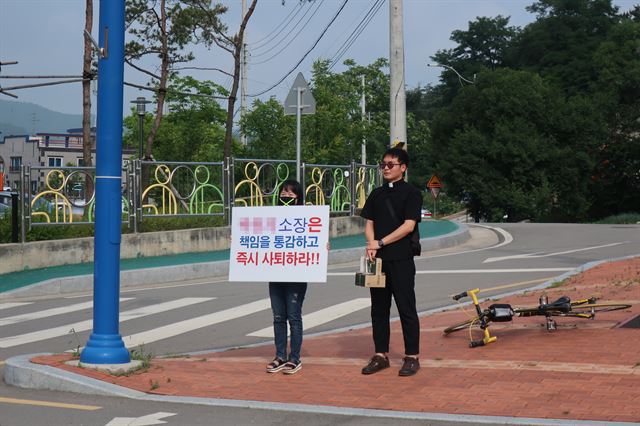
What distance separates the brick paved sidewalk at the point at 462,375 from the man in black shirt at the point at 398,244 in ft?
0.90

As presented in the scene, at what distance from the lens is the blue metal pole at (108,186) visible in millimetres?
8828

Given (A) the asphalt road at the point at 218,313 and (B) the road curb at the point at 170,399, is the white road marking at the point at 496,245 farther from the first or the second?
(B) the road curb at the point at 170,399

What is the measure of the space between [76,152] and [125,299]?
408 feet

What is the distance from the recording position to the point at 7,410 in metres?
7.54

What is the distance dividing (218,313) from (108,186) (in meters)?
4.96

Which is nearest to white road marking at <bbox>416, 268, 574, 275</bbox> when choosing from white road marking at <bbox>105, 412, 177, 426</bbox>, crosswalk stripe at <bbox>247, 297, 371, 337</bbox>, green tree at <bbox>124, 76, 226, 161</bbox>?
crosswalk stripe at <bbox>247, 297, 371, 337</bbox>

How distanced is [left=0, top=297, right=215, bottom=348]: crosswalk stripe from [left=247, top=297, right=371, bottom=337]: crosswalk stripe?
2148 millimetres

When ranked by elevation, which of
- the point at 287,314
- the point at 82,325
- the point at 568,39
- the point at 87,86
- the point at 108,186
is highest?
the point at 568,39

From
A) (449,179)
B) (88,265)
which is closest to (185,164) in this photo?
(88,265)

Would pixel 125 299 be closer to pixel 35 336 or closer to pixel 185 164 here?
pixel 35 336

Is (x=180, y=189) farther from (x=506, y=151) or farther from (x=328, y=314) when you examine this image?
(x=506, y=151)

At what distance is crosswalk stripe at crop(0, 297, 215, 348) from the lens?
11.7 m

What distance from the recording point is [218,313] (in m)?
13.6

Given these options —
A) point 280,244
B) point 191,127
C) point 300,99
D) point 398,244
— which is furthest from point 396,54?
point 191,127
